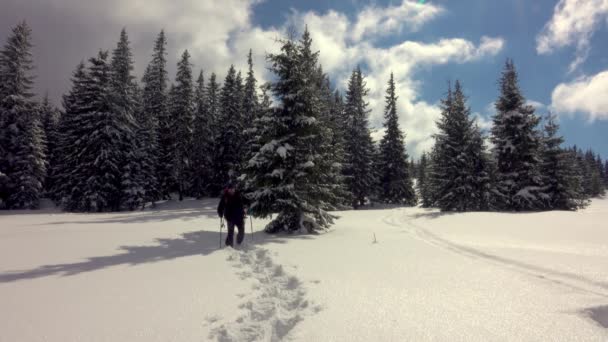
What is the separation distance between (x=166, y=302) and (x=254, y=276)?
2.04m

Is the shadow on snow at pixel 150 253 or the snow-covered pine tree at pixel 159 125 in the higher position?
the snow-covered pine tree at pixel 159 125

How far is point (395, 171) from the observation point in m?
34.9

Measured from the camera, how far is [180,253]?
27.7 feet

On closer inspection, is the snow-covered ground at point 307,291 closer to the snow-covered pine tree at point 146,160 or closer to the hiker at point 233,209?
the hiker at point 233,209

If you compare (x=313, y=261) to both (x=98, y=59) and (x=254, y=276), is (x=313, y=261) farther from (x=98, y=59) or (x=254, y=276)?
(x=98, y=59)

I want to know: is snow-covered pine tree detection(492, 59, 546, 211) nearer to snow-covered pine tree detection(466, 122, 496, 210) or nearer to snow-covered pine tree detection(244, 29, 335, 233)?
snow-covered pine tree detection(466, 122, 496, 210)

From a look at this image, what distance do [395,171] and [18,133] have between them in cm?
4064

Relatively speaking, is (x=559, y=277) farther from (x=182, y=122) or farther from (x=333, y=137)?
(x=182, y=122)

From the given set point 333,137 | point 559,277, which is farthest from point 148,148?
point 559,277

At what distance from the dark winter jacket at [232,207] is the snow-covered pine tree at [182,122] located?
1066 inches

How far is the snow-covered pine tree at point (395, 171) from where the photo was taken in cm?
3447

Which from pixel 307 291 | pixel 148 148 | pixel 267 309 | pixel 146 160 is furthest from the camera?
pixel 148 148

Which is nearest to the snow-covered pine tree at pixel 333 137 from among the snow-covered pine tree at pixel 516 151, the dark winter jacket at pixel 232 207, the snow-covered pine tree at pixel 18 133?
the dark winter jacket at pixel 232 207

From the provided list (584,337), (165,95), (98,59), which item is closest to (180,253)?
(584,337)
